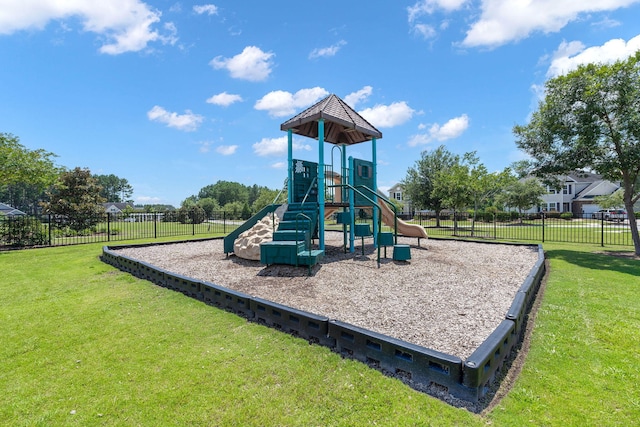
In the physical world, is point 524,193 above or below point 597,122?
below

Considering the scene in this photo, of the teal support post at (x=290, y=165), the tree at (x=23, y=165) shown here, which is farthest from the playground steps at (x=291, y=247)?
the tree at (x=23, y=165)

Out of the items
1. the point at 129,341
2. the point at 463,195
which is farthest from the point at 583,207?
the point at 129,341

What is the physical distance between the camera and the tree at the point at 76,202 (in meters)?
22.2

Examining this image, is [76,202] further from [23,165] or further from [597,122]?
[597,122]

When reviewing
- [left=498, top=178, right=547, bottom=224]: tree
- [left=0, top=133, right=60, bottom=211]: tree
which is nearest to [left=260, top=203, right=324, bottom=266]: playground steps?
[left=0, top=133, right=60, bottom=211]: tree

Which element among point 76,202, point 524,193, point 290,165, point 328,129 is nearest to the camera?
point 290,165

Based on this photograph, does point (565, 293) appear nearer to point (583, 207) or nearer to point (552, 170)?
point (552, 170)

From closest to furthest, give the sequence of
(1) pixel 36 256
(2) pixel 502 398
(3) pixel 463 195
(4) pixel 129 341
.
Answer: (2) pixel 502 398, (4) pixel 129 341, (1) pixel 36 256, (3) pixel 463 195

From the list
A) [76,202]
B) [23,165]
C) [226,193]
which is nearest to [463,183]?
A: [23,165]

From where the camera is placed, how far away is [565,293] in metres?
5.53

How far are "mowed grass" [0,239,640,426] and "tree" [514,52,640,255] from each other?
7.34 m

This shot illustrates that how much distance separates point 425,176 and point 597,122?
17.9 m

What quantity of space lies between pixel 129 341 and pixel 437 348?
3.57 meters

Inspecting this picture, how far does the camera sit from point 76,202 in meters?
23.1
